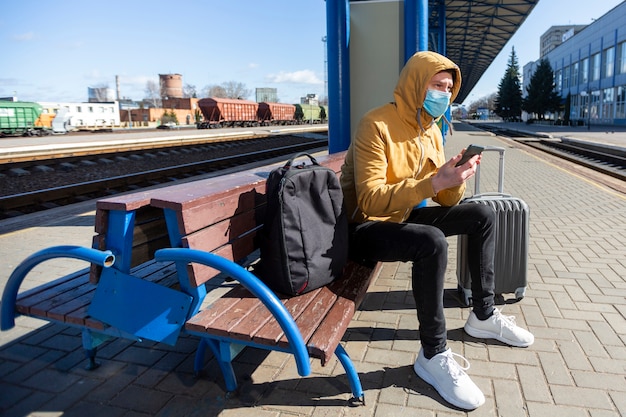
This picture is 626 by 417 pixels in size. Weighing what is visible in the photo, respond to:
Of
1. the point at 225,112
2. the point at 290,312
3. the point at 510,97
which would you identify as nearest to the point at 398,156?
the point at 290,312

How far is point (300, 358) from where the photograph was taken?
80.1 inches

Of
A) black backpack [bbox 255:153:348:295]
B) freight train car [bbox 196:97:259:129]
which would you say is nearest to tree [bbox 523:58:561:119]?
freight train car [bbox 196:97:259:129]

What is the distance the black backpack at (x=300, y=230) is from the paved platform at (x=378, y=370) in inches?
24.3

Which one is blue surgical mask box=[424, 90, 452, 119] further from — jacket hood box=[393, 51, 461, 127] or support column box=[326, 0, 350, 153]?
support column box=[326, 0, 350, 153]

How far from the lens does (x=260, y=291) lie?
2.09m

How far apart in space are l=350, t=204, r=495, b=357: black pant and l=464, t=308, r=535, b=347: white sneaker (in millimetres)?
59

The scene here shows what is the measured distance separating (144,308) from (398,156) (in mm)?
1618

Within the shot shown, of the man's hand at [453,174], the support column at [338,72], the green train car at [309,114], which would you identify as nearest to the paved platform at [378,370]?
the man's hand at [453,174]

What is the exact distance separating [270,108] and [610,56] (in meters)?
37.7

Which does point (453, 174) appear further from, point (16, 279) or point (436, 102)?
point (16, 279)

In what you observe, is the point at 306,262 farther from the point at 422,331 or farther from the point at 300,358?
the point at 422,331

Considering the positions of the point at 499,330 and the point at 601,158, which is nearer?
the point at 499,330

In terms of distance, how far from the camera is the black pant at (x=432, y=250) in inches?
100

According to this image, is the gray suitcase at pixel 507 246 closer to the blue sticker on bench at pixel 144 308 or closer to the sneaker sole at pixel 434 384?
the sneaker sole at pixel 434 384
